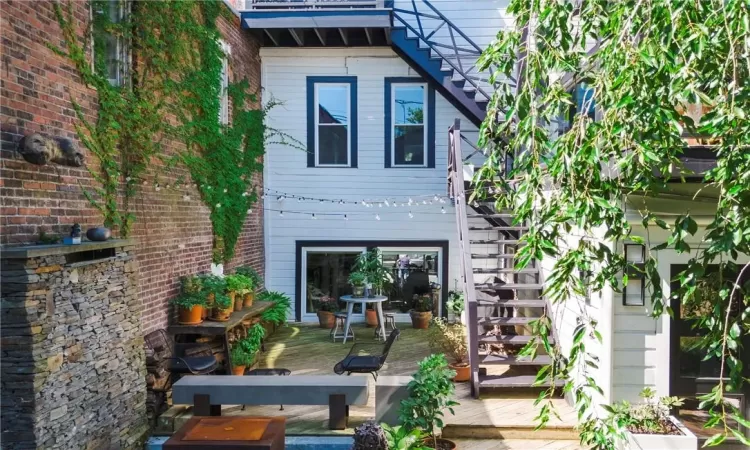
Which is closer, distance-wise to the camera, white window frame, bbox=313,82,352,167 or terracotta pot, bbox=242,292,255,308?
terracotta pot, bbox=242,292,255,308

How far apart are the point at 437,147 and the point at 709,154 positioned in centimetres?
646

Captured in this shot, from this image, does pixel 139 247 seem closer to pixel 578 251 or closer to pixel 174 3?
pixel 174 3

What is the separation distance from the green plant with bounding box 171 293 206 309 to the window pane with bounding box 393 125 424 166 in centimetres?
509

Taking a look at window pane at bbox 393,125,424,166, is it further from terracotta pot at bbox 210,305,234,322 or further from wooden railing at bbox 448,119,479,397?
terracotta pot at bbox 210,305,234,322

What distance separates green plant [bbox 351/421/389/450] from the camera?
14.6 feet

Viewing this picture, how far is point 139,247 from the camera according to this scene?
6.41 meters

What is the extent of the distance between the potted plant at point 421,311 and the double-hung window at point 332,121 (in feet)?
9.45

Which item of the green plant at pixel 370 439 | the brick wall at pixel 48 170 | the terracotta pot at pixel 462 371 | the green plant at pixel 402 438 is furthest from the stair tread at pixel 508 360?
the brick wall at pixel 48 170

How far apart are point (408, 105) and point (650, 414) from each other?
24.4ft

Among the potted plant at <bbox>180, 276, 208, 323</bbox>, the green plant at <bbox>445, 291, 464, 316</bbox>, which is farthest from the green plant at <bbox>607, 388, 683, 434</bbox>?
the potted plant at <bbox>180, 276, 208, 323</bbox>

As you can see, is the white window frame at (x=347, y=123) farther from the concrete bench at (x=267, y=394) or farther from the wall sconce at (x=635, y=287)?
the wall sconce at (x=635, y=287)

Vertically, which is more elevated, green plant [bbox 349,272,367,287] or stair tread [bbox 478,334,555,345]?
green plant [bbox 349,272,367,287]

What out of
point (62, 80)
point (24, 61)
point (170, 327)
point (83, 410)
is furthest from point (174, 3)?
point (83, 410)

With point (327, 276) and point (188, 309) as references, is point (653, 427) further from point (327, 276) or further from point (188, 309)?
Answer: point (327, 276)
